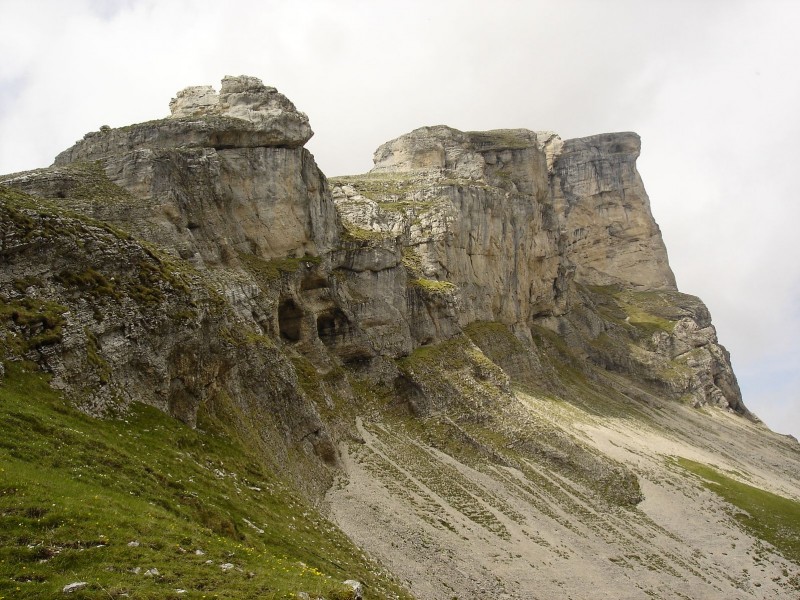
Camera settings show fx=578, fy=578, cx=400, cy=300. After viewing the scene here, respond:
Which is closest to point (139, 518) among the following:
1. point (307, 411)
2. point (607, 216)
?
point (307, 411)

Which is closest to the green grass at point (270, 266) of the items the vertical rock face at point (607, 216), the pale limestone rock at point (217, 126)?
the pale limestone rock at point (217, 126)

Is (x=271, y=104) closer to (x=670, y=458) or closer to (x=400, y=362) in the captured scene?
(x=400, y=362)

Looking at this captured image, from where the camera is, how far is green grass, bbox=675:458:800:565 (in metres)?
60.3

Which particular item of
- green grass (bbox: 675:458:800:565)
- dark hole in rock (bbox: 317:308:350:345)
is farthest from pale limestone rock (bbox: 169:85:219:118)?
green grass (bbox: 675:458:800:565)

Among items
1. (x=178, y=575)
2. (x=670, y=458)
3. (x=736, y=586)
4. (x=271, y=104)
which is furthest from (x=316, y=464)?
(x=670, y=458)

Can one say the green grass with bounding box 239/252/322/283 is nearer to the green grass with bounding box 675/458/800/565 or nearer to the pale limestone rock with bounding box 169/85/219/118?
the pale limestone rock with bounding box 169/85/219/118

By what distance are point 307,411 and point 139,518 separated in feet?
106

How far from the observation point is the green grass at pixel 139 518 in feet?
51.9

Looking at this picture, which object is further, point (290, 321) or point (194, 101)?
point (194, 101)

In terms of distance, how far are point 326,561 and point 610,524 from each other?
1517 inches

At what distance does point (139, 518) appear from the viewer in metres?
19.6

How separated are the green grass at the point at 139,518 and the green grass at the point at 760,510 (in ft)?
166

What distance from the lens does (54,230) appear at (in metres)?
32.2

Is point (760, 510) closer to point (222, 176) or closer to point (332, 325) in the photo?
point (332, 325)
